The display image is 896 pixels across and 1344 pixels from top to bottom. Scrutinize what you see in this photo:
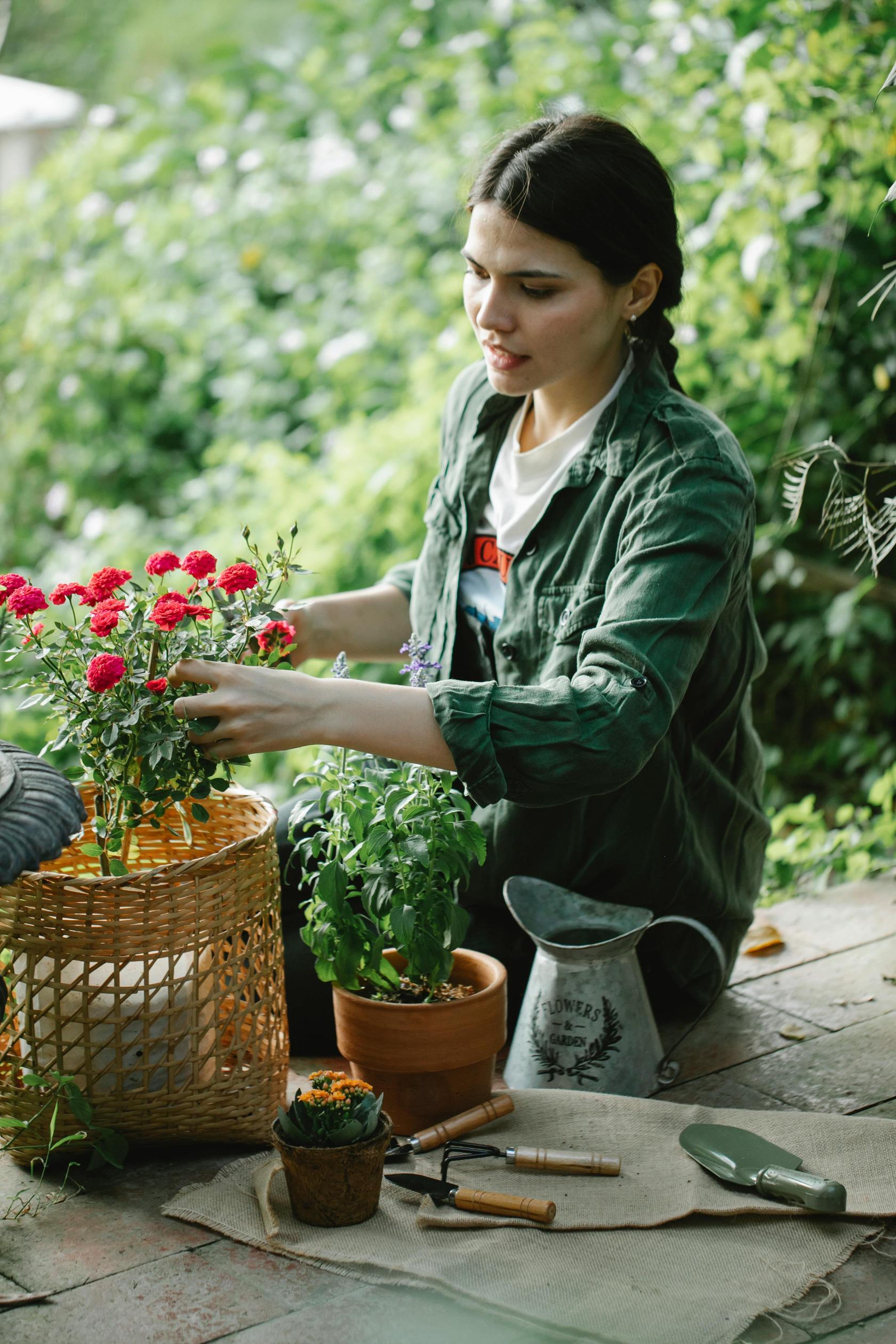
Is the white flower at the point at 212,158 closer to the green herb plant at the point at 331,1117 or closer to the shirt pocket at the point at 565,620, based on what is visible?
the shirt pocket at the point at 565,620

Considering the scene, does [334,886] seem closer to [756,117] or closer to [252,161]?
[756,117]

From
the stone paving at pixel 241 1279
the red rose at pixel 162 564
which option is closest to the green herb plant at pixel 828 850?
the stone paving at pixel 241 1279

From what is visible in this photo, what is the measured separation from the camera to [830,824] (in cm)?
371

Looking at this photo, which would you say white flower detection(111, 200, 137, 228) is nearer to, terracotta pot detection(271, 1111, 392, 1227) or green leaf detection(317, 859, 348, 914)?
green leaf detection(317, 859, 348, 914)

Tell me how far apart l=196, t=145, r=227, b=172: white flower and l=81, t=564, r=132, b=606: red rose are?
14.4ft

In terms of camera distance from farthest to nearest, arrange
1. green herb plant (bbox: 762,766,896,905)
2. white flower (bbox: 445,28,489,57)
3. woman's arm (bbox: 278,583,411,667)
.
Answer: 1. white flower (bbox: 445,28,489,57)
2. green herb plant (bbox: 762,766,896,905)
3. woman's arm (bbox: 278,583,411,667)

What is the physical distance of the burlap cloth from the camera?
5.13 ft

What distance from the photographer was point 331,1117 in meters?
1.70

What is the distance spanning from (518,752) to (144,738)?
0.49 m

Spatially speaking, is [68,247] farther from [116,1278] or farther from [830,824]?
[116,1278]

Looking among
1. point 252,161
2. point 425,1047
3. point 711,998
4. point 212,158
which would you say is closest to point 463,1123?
point 425,1047

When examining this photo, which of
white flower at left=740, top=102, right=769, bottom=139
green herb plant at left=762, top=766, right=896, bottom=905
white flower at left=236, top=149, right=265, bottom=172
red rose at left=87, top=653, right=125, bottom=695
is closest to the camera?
red rose at left=87, top=653, right=125, bottom=695

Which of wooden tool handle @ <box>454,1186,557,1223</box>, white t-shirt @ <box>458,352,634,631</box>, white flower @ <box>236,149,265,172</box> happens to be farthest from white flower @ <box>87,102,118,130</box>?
wooden tool handle @ <box>454,1186,557,1223</box>

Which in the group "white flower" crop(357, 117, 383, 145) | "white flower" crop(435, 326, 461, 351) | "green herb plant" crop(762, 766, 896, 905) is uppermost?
"white flower" crop(357, 117, 383, 145)
